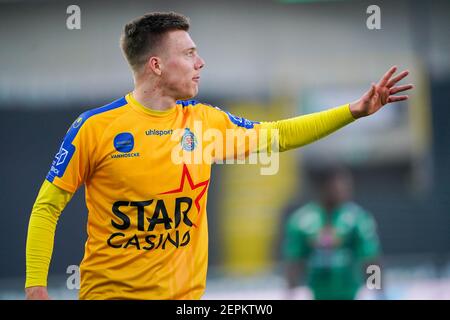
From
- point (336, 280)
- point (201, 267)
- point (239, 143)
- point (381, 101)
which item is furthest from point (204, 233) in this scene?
point (336, 280)

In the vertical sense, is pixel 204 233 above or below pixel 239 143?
below

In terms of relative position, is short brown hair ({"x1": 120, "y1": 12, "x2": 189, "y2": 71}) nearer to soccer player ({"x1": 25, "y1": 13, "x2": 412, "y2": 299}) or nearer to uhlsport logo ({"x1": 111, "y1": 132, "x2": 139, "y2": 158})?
soccer player ({"x1": 25, "y1": 13, "x2": 412, "y2": 299})

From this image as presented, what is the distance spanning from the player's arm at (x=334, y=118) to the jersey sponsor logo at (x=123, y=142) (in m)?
0.76

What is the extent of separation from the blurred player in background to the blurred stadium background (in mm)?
3584

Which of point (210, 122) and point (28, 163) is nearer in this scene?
point (210, 122)

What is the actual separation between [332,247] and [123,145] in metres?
4.26

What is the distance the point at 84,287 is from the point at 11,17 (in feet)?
34.5

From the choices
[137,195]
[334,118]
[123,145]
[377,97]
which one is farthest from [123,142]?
[377,97]

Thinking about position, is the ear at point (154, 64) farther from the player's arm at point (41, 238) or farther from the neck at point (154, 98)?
the player's arm at point (41, 238)

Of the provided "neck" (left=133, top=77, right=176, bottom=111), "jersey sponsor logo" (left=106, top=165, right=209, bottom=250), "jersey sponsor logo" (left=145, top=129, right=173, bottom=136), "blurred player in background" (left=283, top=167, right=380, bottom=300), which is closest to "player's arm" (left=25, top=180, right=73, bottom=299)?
"jersey sponsor logo" (left=106, top=165, right=209, bottom=250)

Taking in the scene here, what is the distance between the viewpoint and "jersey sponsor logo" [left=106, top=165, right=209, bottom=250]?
3949 mm

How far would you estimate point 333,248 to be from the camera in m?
7.80

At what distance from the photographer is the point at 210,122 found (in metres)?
4.20
